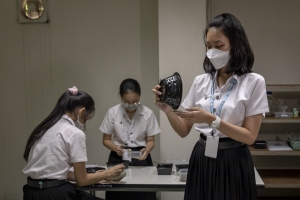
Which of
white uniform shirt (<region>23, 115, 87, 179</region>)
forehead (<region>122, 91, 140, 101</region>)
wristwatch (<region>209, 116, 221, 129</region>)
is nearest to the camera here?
wristwatch (<region>209, 116, 221, 129</region>)

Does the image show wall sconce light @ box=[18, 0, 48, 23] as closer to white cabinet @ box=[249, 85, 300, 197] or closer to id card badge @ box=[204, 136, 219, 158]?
white cabinet @ box=[249, 85, 300, 197]

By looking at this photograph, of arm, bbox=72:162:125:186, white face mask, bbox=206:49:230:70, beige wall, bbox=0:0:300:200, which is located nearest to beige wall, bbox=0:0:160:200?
beige wall, bbox=0:0:300:200

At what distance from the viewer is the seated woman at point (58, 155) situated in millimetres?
2365

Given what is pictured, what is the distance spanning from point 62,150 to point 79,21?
7.07 ft

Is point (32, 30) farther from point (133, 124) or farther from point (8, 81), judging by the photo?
point (133, 124)

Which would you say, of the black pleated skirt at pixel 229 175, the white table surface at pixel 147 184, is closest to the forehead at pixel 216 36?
the black pleated skirt at pixel 229 175

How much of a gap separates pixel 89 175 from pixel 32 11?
240 centimetres

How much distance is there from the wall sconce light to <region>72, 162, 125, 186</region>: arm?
2235 mm

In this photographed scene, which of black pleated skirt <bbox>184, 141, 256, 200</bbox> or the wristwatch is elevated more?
the wristwatch

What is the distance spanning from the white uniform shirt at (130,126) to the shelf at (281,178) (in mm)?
1135

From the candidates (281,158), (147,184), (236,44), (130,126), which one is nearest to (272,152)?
(281,158)

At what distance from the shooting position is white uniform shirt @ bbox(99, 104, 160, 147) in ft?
11.5

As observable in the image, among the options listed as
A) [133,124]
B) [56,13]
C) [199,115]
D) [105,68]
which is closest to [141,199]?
[133,124]

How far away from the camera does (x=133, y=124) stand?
3535mm
